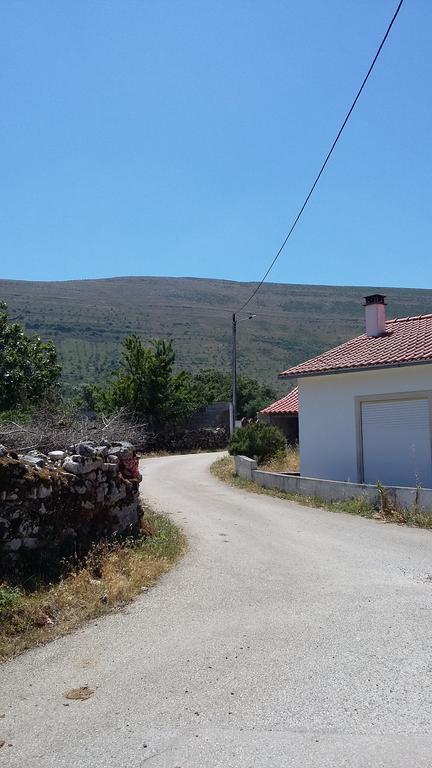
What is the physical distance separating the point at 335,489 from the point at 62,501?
327 inches

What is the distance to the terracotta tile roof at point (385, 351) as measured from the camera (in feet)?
53.7

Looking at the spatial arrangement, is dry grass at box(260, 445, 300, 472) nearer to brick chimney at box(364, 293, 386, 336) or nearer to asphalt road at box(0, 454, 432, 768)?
brick chimney at box(364, 293, 386, 336)

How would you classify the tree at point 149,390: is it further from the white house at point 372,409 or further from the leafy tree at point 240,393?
the white house at point 372,409

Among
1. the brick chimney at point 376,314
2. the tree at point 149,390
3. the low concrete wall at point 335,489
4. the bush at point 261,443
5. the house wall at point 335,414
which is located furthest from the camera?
the tree at point 149,390

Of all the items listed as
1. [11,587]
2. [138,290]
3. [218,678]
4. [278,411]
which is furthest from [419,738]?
[138,290]

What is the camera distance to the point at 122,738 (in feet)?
13.8

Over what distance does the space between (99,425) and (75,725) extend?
777 cm

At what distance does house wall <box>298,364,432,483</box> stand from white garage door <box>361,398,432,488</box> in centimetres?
32

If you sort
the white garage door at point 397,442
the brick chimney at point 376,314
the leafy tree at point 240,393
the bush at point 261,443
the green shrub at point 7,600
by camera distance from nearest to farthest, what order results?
1. the green shrub at point 7,600
2. the white garage door at point 397,442
3. the brick chimney at point 376,314
4. the bush at point 261,443
5. the leafy tree at point 240,393

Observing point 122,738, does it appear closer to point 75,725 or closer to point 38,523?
point 75,725

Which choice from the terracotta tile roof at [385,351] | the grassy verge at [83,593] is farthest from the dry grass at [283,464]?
the grassy verge at [83,593]

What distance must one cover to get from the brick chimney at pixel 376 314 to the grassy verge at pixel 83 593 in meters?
12.2

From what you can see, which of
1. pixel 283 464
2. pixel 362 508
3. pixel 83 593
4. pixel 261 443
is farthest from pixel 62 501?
pixel 261 443

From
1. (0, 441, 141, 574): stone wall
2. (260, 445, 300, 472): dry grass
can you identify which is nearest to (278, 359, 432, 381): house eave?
(260, 445, 300, 472): dry grass
